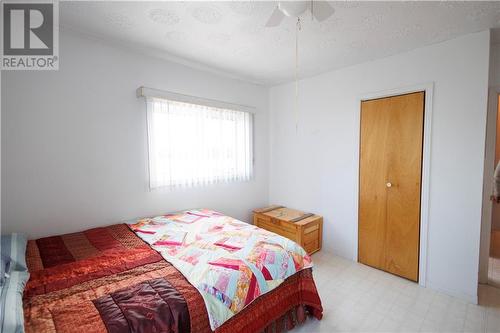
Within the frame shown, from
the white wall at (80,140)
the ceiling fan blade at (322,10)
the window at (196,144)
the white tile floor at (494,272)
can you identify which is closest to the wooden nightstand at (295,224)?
the window at (196,144)

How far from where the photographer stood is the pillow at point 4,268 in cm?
124

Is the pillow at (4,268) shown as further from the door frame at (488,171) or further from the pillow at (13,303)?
the door frame at (488,171)

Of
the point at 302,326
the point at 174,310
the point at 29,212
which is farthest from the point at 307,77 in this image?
the point at 29,212

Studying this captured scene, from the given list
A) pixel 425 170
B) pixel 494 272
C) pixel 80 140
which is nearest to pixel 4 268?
pixel 80 140

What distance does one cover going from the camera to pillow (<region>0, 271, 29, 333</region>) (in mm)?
937

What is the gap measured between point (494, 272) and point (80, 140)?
445 centimetres

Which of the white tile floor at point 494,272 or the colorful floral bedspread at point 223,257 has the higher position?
the colorful floral bedspread at point 223,257

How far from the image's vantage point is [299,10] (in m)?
1.55

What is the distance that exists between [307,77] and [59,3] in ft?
8.66

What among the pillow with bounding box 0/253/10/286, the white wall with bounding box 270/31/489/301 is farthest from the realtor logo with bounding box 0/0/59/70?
the white wall with bounding box 270/31/489/301

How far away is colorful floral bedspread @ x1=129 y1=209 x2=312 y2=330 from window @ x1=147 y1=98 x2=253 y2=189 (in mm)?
604

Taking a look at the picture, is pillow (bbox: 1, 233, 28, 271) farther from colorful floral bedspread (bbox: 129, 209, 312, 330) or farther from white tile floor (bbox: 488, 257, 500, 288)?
white tile floor (bbox: 488, 257, 500, 288)

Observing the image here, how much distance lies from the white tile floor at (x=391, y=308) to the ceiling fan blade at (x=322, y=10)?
232 cm

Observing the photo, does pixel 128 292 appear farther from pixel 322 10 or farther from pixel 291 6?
pixel 322 10
